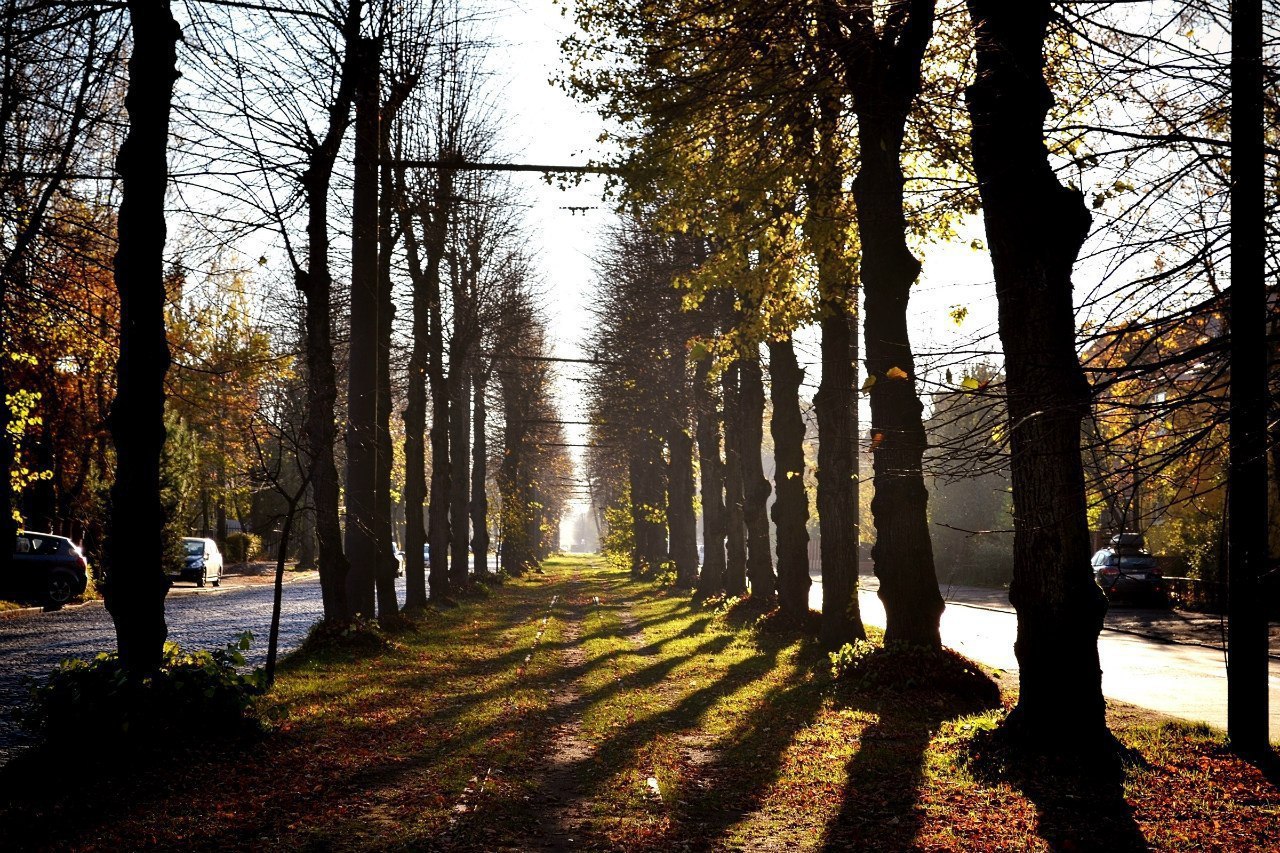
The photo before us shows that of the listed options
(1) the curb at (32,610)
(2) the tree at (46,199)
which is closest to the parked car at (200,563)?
(2) the tree at (46,199)

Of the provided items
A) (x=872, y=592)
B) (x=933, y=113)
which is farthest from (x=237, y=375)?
(x=933, y=113)

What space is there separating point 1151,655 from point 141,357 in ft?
53.7

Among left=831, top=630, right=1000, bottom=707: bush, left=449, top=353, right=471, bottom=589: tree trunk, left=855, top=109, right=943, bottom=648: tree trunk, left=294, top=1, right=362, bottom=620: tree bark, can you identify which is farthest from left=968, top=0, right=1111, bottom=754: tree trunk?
left=449, top=353, right=471, bottom=589: tree trunk

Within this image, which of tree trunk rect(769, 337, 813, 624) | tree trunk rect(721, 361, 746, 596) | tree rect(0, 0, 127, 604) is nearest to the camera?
tree rect(0, 0, 127, 604)

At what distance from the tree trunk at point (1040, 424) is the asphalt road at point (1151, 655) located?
0.66 meters

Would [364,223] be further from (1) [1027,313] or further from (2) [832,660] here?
(1) [1027,313]

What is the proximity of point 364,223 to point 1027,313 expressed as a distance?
1178cm

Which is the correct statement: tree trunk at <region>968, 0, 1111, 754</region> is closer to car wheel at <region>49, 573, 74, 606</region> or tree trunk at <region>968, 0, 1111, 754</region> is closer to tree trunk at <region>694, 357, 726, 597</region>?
tree trunk at <region>694, 357, 726, 597</region>

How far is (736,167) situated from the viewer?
12422mm

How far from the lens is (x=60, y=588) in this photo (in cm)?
2458

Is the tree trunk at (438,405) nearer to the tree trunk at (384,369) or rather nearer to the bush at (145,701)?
the tree trunk at (384,369)

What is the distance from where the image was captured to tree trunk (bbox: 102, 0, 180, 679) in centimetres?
848

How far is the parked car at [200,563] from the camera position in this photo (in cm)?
3728

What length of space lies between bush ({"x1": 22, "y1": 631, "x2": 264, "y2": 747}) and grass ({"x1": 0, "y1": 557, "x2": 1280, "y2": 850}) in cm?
27
